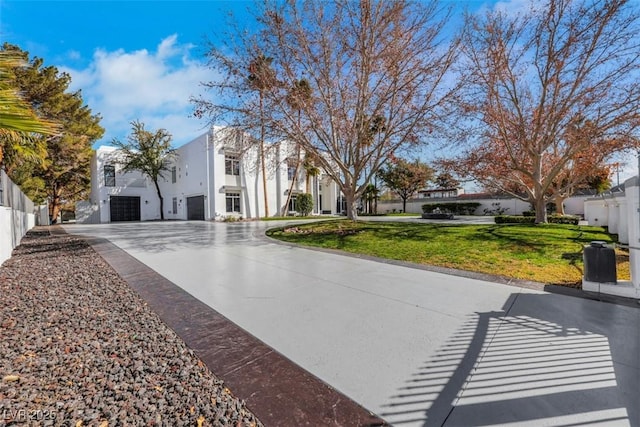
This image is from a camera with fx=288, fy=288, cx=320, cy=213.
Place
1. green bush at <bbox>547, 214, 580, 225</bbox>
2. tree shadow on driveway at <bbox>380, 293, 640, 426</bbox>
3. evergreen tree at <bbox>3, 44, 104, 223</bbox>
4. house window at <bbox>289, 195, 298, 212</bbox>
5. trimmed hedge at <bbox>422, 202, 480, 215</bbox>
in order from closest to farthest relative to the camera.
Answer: tree shadow on driveway at <bbox>380, 293, 640, 426</bbox>
green bush at <bbox>547, 214, 580, 225</bbox>
evergreen tree at <bbox>3, 44, 104, 223</bbox>
house window at <bbox>289, 195, 298, 212</bbox>
trimmed hedge at <bbox>422, 202, 480, 215</bbox>

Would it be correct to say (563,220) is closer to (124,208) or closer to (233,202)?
(233,202)

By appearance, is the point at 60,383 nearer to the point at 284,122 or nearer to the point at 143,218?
the point at 284,122

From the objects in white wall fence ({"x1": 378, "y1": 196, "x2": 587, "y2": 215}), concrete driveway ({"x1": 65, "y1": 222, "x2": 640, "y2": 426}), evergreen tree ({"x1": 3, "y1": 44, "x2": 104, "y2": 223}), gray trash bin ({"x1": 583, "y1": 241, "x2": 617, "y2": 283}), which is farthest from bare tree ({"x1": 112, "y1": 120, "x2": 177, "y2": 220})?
gray trash bin ({"x1": 583, "y1": 241, "x2": 617, "y2": 283})

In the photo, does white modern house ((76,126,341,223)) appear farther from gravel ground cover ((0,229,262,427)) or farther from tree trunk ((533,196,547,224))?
gravel ground cover ((0,229,262,427))

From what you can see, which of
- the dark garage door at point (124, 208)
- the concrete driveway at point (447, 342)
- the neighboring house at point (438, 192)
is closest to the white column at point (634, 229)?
the concrete driveway at point (447, 342)

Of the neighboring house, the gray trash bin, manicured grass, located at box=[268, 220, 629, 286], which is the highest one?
the neighboring house

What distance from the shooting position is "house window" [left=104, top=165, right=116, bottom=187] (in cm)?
2703

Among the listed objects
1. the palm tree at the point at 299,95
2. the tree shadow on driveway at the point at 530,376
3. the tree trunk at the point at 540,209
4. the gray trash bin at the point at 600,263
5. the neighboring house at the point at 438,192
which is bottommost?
the tree shadow on driveway at the point at 530,376

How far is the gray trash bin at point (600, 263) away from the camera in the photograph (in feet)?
13.6

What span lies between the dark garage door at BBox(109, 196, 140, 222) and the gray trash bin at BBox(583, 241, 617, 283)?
32883 millimetres

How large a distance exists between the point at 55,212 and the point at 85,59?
70.0 feet

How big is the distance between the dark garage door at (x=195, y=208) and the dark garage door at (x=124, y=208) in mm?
6326

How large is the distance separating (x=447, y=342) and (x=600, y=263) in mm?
3205

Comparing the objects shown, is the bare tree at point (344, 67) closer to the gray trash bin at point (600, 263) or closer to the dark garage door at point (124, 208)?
the gray trash bin at point (600, 263)
